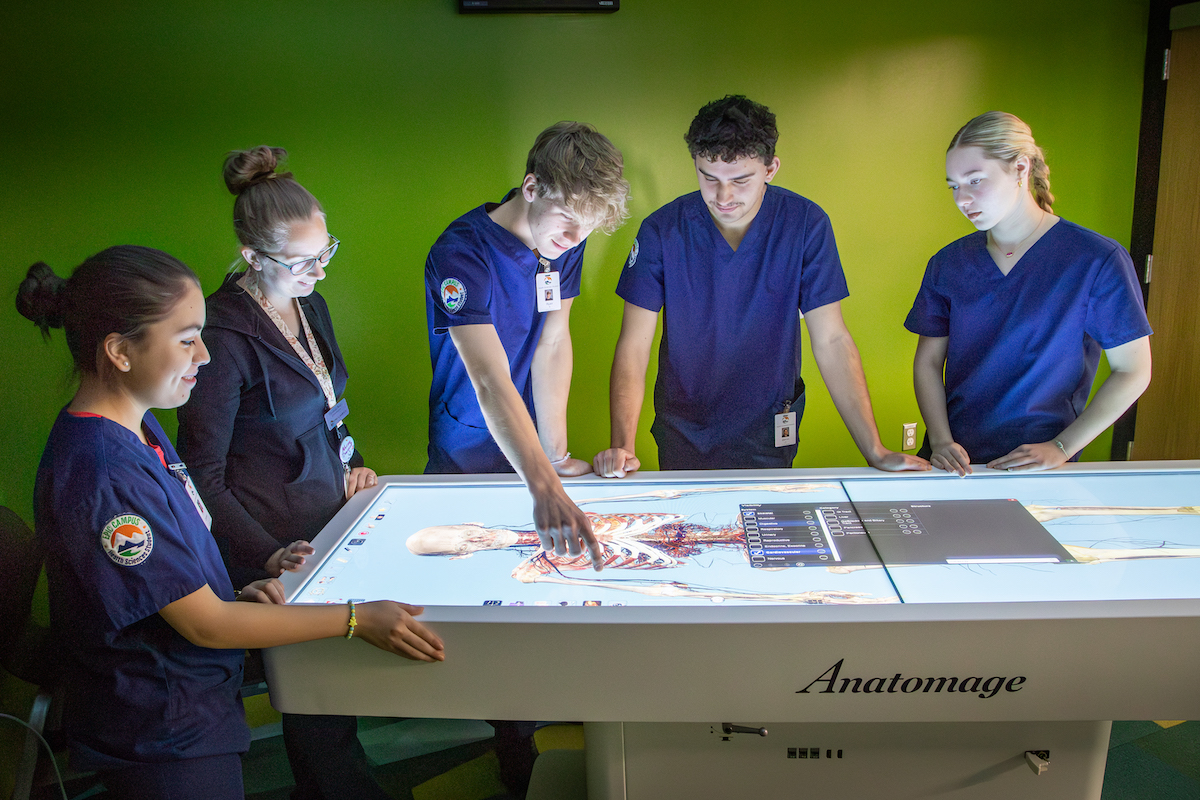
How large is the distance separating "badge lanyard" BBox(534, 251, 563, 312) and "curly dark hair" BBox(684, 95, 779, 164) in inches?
20.9

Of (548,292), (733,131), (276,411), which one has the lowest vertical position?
(276,411)

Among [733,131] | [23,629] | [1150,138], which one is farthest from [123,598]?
[1150,138]

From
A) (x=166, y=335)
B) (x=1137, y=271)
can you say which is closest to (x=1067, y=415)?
(x=1137, y=271)

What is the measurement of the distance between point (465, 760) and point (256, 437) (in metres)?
1.18

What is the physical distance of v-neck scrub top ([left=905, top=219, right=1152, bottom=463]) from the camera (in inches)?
77.9

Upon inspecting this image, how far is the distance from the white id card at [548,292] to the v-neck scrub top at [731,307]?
0.21 metres

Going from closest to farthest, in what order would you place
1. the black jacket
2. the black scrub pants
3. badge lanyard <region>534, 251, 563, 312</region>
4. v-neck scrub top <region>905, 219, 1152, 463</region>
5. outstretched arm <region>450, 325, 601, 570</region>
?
outstretched arm <region>450, 325, 601, 570</region> → the black jacket → the black scrub pants → v-neck scrub top <region>905, 219, 1152, 463</region> → badge lanyard <region>534, 251, 563, 312</region>

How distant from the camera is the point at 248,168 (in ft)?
6.15

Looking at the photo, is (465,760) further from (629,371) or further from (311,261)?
(311,261)

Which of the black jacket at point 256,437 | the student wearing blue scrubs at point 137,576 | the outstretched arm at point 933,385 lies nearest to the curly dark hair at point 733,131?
the outstretched arm at point 933,385

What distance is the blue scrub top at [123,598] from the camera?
1.20 meters

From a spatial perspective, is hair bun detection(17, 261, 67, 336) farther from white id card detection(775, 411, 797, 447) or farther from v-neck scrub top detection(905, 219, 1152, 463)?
v-neck scrub top detection(905, 219, 1152, 463)

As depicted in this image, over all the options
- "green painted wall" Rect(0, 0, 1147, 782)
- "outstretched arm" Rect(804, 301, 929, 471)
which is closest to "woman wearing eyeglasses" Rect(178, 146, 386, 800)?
"green painted wall" Rect(0, 0, 1147, 782)

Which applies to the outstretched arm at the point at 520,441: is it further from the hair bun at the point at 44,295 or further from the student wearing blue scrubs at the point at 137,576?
the hair bun at the point at 44,295
